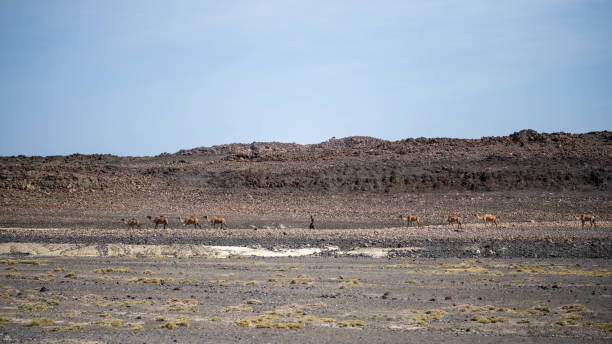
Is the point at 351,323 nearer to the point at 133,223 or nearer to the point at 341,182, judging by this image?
the point at 133,223

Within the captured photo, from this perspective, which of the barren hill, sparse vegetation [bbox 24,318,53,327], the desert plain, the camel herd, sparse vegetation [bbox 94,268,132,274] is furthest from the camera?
the barren hill

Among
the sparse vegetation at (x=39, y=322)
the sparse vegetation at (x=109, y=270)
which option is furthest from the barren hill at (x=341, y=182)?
the sparse vegetation at (x=39, y=322)

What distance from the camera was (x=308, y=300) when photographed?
17.5m

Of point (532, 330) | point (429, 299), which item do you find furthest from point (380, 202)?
point (532, 330)

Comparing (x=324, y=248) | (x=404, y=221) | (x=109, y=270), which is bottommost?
(x=109, y=270)

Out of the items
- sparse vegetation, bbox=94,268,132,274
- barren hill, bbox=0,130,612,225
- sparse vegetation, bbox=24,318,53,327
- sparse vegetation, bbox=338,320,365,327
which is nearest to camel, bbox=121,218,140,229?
barren hill, bbox=0,130,612,225

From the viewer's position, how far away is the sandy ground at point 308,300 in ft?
44.8

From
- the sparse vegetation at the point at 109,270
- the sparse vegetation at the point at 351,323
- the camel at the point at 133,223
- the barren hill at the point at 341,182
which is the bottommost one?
the sparse vegetation at the point at 351,323

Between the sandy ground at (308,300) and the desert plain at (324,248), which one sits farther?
the desert plain at (324,248)

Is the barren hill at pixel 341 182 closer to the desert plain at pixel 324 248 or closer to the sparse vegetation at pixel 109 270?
the desert plain at pixel 324 248

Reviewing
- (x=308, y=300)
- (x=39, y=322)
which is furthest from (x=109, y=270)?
(x=308, y=300)

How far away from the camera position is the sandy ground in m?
13.7

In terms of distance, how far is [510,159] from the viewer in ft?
181

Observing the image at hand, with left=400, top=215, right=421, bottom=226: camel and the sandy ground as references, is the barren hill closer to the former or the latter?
left=400, top=215, right=421, bottom=226: camel
